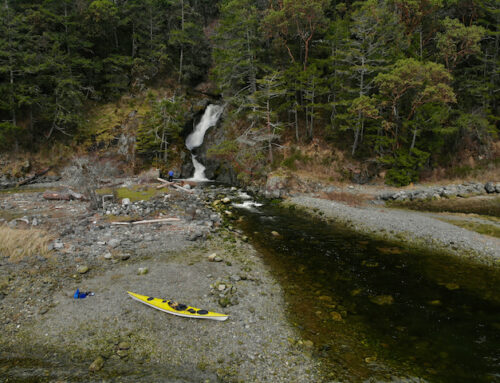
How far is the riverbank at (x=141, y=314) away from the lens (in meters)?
5.28

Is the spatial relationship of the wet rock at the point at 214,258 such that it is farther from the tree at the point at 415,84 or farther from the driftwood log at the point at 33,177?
the driftwood log at the point at 33,177

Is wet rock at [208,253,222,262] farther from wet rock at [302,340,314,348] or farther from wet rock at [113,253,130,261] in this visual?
wet rock at [302,340,314,348]

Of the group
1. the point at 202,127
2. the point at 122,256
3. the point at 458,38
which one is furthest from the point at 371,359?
the point at 202,127

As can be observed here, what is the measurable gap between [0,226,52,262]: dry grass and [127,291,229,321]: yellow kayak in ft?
18.7

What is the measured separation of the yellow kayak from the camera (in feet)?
21.5

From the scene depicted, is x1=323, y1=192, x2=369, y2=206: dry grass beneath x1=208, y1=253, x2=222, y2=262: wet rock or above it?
above

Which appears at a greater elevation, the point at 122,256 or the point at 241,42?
the point at 241,42

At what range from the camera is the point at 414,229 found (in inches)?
518

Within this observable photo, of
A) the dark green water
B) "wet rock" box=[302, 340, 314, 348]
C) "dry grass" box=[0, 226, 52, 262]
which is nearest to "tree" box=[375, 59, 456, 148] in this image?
the dark green water

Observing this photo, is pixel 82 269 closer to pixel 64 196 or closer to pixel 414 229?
pixel 64 196

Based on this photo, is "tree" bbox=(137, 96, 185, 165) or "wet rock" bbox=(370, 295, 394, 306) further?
"tree" bbox=(137, 96, 185, 165)

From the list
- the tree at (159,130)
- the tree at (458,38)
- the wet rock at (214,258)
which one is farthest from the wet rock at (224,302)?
the tree at (458,38)

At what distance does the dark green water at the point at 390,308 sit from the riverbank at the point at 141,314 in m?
0.78

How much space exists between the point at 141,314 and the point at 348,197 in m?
17.4
